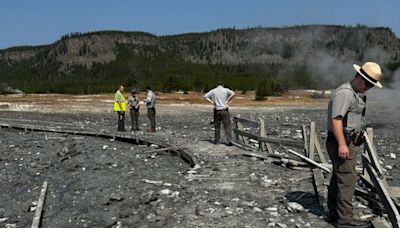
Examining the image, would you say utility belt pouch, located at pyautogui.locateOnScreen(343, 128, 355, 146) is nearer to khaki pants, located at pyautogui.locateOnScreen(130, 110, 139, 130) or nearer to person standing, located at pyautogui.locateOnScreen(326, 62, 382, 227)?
person standing, located at pyautogui.locateOnScreen(326, 62, 382, 227)

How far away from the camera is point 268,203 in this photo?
8.51 metres

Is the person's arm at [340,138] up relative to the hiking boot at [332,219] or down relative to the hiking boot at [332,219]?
up

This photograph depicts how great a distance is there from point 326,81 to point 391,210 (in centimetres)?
1925

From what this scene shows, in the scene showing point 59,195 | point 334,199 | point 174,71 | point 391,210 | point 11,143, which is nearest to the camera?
point 391,210

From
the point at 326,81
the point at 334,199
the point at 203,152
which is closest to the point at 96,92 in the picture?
the point at 326,81

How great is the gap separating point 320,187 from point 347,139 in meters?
2.44

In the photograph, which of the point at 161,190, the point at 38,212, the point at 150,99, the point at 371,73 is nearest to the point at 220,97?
the point at 161,190

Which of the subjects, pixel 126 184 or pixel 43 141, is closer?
pixel 126 184

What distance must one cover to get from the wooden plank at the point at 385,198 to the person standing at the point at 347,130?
0.39 metres

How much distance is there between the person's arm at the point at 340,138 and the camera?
21.8 feet

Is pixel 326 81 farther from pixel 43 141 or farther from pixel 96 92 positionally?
pixel 96 92

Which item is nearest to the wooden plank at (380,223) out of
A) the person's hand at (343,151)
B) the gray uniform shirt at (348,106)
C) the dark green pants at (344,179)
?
the dark green pants at (344,179)

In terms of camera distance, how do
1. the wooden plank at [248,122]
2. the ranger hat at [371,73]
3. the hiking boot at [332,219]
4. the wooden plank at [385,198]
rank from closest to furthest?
1. the wooden plank at [385,198]
2. the ranger hat at [371,73]
3. the hiking boot at [332,219]
4. the wooden plank at [248,122]

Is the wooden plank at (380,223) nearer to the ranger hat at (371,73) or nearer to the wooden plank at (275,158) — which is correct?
the ranger hat at (371,73)
